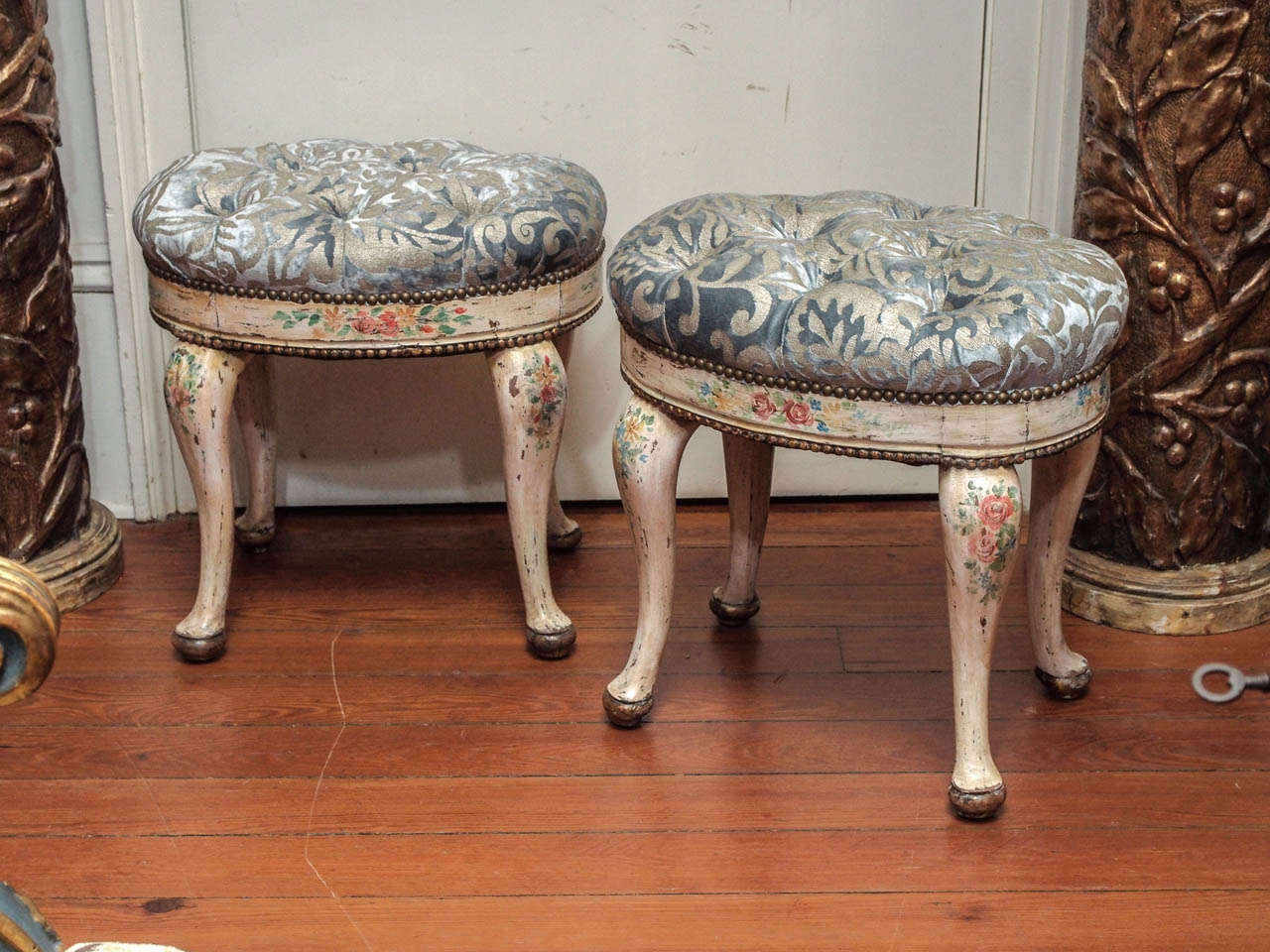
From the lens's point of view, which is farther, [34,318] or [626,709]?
[34,318]

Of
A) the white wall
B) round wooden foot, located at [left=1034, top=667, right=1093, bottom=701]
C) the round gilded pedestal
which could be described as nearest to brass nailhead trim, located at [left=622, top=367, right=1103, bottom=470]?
round wooden foot, located at [left=1034, top=667, right=1093, bottom=701]

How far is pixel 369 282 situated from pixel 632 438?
324mm

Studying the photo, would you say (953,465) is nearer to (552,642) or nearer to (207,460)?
(552,642)

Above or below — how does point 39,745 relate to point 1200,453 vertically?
below

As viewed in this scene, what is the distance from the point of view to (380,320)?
1.60 m

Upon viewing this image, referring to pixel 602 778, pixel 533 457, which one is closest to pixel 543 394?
pixel 533 457

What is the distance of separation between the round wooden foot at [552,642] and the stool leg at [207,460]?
365 millimetres

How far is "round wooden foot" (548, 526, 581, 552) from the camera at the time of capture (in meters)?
2.07

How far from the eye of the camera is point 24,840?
1.43 metres

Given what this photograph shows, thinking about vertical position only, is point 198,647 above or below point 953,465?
below

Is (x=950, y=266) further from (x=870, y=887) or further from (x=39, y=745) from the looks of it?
(x=39, y=745)

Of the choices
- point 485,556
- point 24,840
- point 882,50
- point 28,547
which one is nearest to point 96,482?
point 28,547

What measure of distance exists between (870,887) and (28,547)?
3.73 ft

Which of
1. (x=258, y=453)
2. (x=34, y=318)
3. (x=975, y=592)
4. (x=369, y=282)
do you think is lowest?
(x=258, y=453)
